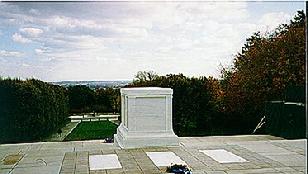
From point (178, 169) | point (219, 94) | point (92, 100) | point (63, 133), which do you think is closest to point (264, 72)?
point (219, 94)

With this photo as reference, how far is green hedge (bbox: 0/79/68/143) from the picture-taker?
9.68m

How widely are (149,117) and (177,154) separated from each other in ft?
3.30

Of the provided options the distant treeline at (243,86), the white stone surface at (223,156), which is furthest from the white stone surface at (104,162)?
the distant treeline at (243,86)

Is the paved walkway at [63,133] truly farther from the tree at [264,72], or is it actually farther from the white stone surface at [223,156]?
the white stone surface at [223,156]

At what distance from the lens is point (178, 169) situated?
16.4 feet

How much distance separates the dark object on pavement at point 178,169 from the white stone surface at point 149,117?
5.83 ft

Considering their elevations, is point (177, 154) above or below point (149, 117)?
below

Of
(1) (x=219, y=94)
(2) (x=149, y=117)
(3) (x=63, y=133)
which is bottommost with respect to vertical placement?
(3) (x=63, y=133)

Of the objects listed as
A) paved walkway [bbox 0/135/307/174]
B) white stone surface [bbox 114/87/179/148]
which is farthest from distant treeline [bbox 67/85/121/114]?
white stone surface [bbox 114/87/179/148]

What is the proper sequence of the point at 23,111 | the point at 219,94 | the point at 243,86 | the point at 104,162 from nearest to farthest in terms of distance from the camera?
the point at 104,162, the point at 23,111, the point at 243,86, the point at 219,94

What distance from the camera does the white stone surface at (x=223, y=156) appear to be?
5.71 m

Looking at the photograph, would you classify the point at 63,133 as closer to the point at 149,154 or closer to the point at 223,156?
the point at 149,154

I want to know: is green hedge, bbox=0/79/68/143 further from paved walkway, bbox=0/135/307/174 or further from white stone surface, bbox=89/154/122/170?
white stone surface, bbox=89/154/122/170

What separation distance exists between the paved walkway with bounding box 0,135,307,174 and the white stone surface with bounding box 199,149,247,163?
0.31ft
